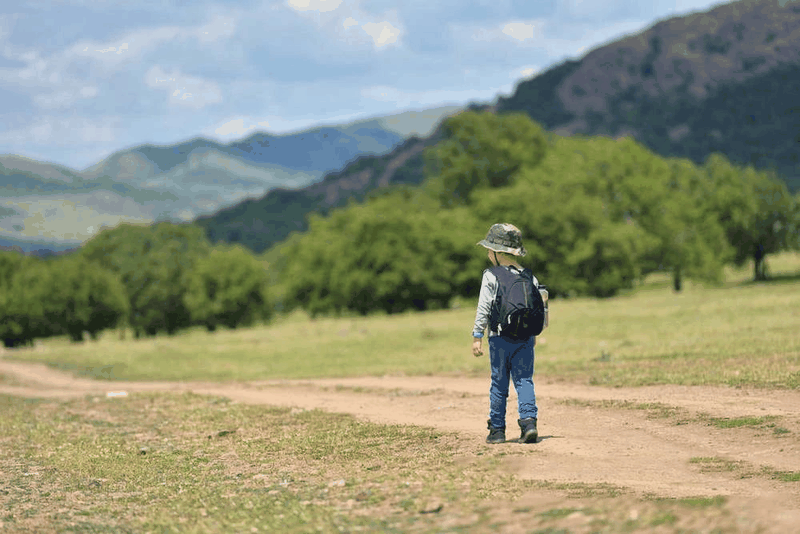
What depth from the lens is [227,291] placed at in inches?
4072

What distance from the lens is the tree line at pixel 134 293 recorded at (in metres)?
99.1

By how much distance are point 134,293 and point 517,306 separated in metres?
107

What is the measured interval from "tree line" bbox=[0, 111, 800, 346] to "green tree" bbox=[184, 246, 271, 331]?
178 mm

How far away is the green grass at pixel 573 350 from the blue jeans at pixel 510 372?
6904 mm

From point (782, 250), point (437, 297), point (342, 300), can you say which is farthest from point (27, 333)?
point (782, 250)

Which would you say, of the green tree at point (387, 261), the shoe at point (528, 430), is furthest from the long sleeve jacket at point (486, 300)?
the green tree at point (387, 261)

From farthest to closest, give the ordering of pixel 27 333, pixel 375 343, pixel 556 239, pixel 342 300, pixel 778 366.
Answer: pixel 27 333
pixel 342 300
pixel 556 239
pixel 375 343
pixel 778 366

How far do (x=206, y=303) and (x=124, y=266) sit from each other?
2035 cm

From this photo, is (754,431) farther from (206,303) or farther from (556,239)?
(206,303)

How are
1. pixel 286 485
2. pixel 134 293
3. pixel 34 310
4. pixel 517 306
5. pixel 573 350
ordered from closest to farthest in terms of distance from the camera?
1. pixel 286 485
2. pixel 517 306
3. pixel 573 350
4. pixel 34 310
5. pixel 134 293

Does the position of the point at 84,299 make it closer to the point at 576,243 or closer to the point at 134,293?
the point at 134,293

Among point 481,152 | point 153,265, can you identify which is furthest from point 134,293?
point 481,152

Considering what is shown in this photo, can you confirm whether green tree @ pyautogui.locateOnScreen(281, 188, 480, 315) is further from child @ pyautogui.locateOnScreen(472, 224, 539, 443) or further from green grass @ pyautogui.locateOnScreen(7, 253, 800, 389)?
child @ pyautogui.locateOnScreen(472, 224, 539, 443)

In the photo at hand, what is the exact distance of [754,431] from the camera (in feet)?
42.0
